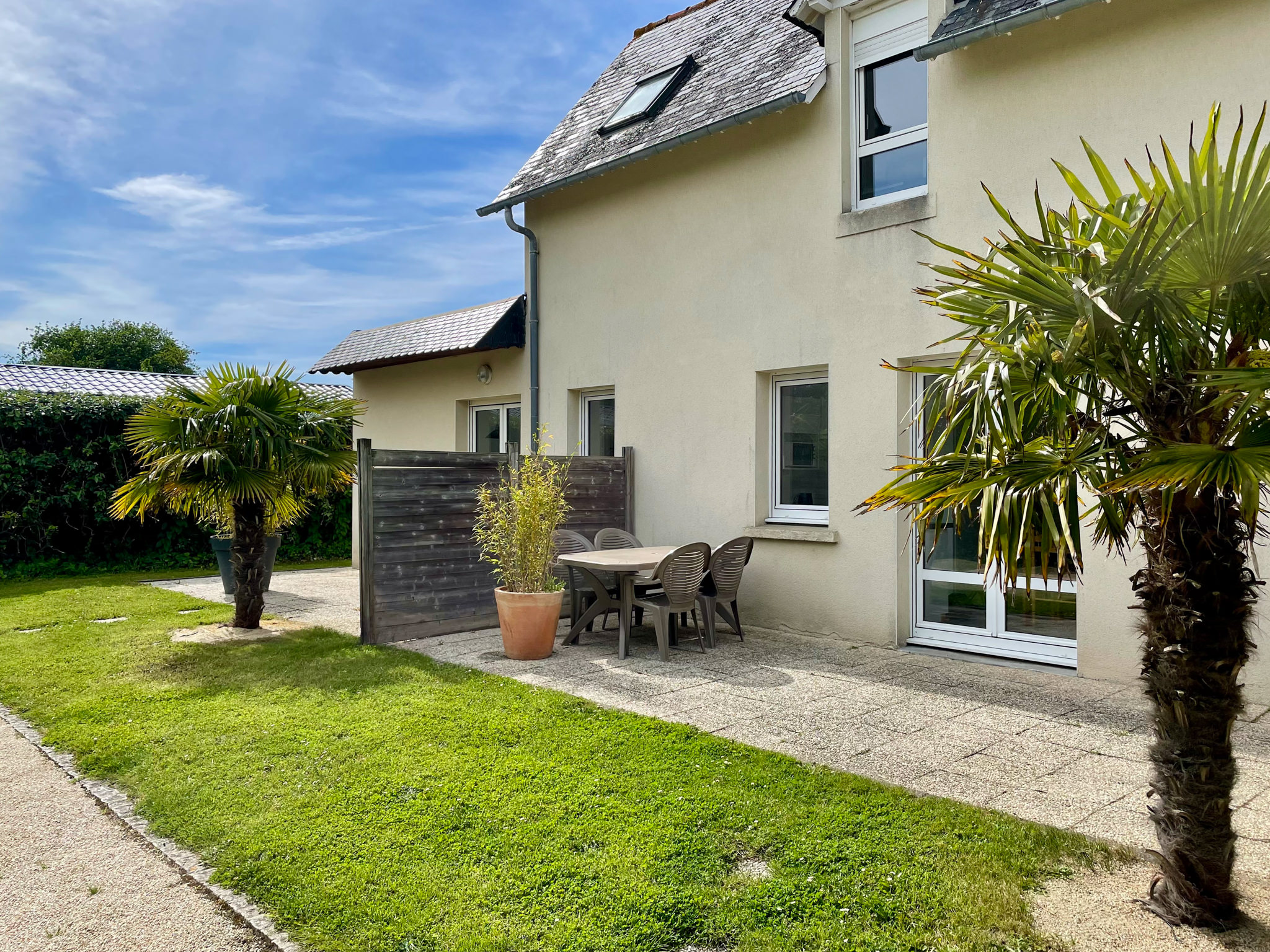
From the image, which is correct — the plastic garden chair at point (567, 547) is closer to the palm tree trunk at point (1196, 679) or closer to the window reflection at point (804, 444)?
the window reflection at point (804, 444)

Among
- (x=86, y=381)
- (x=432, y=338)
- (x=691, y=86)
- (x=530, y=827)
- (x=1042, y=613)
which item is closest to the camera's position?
(x=530, y=827)

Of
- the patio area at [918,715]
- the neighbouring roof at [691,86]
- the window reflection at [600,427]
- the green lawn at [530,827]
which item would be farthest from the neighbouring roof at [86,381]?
the green lawn at [530,827]

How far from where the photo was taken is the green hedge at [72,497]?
13.7 meters

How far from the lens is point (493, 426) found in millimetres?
13047

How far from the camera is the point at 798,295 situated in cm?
821

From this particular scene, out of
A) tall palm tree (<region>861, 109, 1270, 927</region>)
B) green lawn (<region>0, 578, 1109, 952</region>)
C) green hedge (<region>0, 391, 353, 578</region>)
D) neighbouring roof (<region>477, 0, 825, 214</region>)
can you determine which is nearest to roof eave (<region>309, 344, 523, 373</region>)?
neighbouring roof (<region>477, 0, 825, 214</region>)

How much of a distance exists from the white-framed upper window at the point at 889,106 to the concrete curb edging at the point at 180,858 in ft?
23.8

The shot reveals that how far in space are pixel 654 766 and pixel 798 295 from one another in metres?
5.20

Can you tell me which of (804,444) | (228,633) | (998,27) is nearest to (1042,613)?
(804,444)

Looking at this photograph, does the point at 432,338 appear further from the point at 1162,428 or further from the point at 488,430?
the point at 1162,428

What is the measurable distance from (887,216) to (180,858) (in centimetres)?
697

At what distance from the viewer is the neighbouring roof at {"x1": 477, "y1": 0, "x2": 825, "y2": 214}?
27.4ft

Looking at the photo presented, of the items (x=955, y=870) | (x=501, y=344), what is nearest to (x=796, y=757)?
(x=955, y=870)

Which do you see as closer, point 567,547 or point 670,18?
point 567,547
